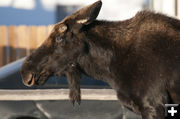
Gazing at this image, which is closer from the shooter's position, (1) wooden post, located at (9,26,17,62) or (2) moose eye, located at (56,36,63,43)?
(2) moose eye, located at (56,36,63,43)

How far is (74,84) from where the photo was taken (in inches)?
178

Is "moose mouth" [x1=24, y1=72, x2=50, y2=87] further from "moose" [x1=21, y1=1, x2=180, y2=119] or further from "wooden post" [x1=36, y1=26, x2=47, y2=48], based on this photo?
"wooden post" [x1=36, y1=26, x2=47, y2=48]

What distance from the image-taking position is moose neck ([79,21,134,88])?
4.24 metres

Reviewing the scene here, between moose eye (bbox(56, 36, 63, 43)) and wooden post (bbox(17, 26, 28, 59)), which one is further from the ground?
moose eye (bbox(56, 36, 63, 43))

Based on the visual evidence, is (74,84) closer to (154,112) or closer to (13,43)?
(154,112)

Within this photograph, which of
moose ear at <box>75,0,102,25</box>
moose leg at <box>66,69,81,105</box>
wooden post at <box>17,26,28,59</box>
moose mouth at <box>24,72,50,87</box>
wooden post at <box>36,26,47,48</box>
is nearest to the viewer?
moose ear at <box>75,0,102,25</box>

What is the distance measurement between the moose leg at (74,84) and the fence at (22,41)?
10.6 m

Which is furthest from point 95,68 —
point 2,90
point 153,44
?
point 2,90

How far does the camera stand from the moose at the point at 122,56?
155 inches

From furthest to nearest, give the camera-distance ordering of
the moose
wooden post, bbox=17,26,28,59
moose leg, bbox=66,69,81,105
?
wooden post, bbox=17,26,28,59 → moose leg, bbox=66,69,81,105 → the moose

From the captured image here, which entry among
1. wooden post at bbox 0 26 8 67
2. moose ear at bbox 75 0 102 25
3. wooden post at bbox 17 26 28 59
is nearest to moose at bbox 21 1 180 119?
moose ear at bbox 75 0 102 25

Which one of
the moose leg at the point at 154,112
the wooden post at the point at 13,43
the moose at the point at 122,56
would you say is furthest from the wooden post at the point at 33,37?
the moose leg at the point at 154,112

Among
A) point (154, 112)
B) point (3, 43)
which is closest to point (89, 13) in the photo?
point (154, 112)

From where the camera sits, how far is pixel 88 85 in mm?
5043
